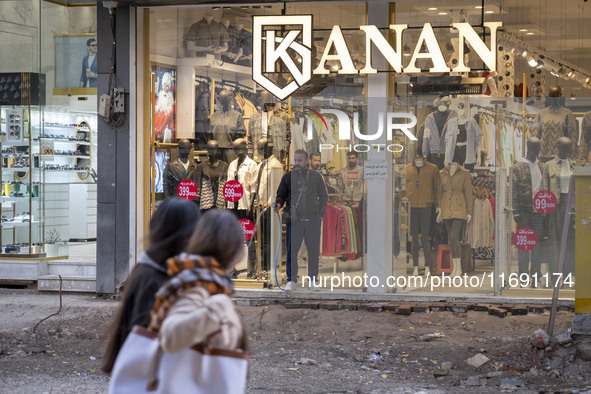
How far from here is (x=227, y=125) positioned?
39.7 ft

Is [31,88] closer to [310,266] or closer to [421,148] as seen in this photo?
[310,266]

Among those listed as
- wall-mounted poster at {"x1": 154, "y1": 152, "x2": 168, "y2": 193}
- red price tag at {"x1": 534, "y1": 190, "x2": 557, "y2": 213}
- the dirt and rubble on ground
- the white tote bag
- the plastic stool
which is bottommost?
the dirt and rubble on ground

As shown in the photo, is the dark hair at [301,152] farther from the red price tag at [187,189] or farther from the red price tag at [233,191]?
the red price tag at [187,189]

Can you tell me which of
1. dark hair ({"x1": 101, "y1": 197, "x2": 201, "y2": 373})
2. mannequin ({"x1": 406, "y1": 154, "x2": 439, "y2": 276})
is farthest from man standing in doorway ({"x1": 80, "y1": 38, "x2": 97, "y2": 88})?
dark hair ({"x1": 101, "y1": 197, "x2": 201, "y2": 373})

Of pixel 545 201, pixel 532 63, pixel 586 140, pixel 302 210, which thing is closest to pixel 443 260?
pixel 545 201

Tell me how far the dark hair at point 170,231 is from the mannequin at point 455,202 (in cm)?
789

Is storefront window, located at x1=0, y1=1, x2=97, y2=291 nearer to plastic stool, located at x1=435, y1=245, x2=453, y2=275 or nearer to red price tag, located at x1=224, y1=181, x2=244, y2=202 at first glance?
red price tag, located at x1=224, y1=181, x2=244, y2=202

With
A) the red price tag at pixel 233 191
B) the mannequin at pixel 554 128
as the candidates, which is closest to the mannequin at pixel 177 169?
the red price tag at pixel 233 191

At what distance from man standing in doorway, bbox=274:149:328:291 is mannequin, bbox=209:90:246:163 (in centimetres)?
96

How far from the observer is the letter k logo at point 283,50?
11.4 meters

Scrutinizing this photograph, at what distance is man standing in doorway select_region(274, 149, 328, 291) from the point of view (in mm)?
11555

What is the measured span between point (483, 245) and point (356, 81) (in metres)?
2.72

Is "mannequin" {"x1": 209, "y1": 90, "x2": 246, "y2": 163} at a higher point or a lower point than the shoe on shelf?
higher

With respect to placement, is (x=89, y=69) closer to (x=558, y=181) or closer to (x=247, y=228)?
(x=247, y=228)
